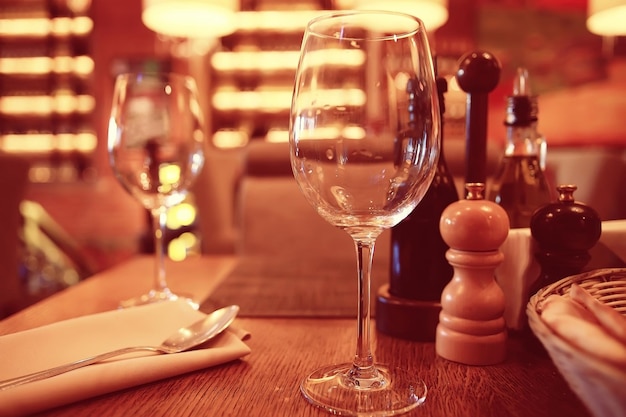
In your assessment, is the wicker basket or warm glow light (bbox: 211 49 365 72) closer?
the wicker basket

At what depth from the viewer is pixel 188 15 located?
2488 mm

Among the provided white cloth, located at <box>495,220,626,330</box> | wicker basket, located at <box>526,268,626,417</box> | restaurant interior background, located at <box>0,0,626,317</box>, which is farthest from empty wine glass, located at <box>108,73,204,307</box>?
restaurant interior background, located at <box>0,0,626,317</box>

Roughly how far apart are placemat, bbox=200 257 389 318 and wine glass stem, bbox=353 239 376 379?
0.22 m

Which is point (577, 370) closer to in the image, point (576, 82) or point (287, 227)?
point (287, 227)

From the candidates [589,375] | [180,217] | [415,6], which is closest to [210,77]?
[180,217]

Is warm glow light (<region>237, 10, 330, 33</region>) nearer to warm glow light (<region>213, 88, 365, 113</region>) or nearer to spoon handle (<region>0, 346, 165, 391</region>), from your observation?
warm glow light (<region>213, 88, 365, 113</region>)

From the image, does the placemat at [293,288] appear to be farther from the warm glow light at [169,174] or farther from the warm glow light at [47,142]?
the warm glow light at [47,142]

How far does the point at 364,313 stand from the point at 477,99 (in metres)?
0.29

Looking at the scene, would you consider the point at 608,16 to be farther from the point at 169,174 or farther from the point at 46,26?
the point at 46,26

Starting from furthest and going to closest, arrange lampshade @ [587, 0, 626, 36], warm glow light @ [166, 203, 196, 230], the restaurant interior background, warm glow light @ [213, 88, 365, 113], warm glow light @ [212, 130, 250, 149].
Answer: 1. warm glow light @ [212, 130, 250, 149]
2. warm glow light @ [213, 88, 365, 113]
3. the restaurant interior background
4. warm glow light @ [166, 203, 196, 230]
5. lampshade @ [587, 0, 626, 36]

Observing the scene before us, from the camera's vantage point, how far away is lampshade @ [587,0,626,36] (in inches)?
77.2

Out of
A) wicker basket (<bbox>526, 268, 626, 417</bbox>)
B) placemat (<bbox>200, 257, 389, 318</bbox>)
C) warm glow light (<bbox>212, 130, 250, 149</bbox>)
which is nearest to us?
wicker basket (<bbox>526, 268, 626, 417</bbox>)

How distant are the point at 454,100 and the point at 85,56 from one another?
3.70 meters

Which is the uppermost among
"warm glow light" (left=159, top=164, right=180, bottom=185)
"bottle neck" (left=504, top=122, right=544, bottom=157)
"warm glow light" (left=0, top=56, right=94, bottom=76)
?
"warm glow light" (left=0, top=56, right=94, bottom=76)
